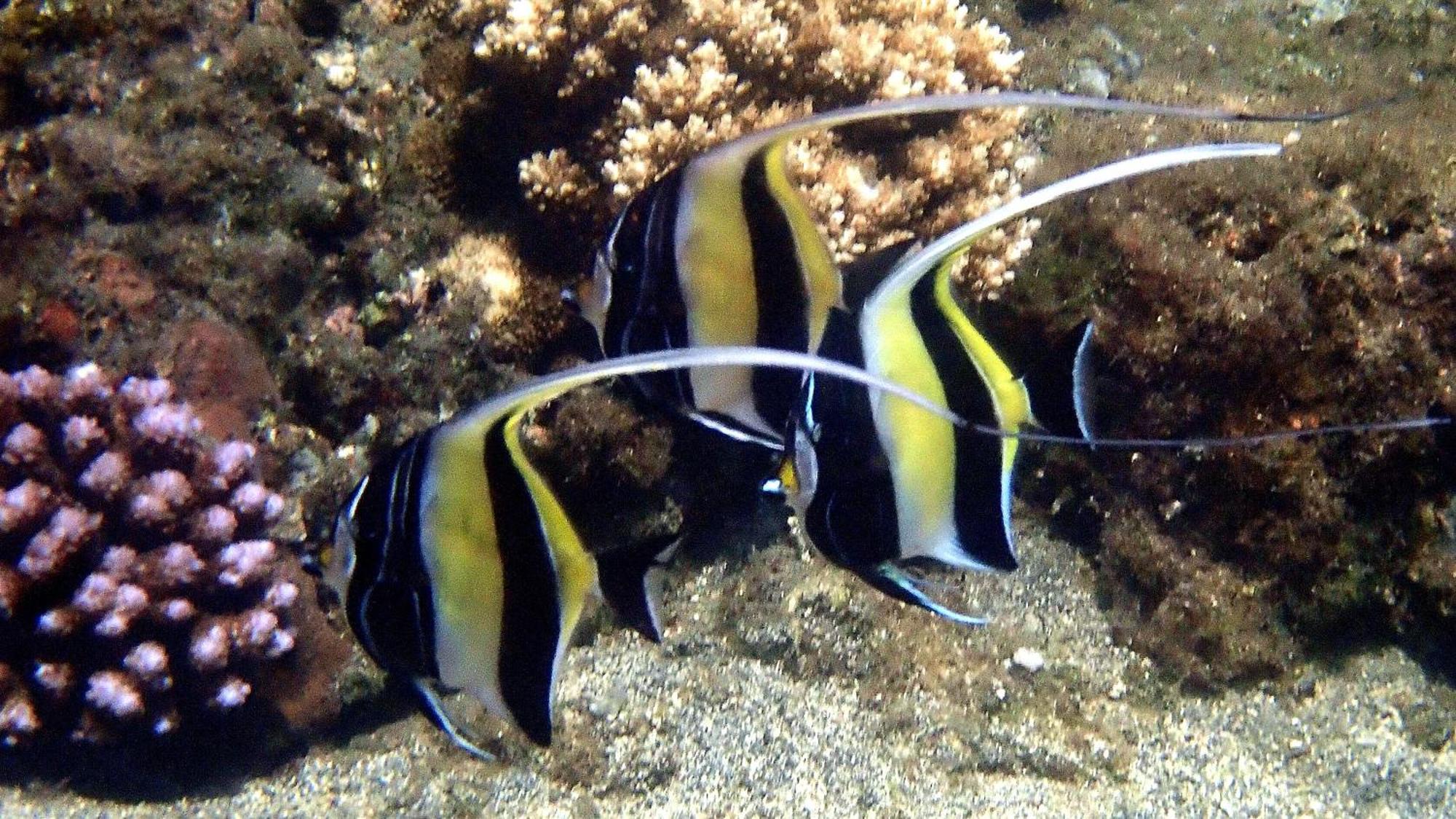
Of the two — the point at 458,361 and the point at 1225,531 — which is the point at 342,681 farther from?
the point at 1225,531

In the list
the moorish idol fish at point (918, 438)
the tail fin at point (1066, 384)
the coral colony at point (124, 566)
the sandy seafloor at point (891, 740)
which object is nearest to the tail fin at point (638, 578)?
the moorish idol fish at point (918, 438)

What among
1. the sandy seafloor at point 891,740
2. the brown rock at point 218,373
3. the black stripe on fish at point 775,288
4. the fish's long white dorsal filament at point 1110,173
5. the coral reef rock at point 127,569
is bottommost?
the sandy seafloor at point 891,740

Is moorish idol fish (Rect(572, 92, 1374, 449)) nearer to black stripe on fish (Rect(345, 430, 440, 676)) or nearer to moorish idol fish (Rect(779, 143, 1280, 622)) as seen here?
moorish idol fish (Rect(779, 143, 1280, 622))

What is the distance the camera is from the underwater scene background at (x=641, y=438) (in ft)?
10.00

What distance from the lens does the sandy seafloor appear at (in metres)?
3.04

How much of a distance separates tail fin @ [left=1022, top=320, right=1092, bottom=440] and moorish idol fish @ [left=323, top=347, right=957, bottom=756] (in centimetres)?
31

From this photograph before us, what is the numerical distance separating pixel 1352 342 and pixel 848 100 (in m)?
2.06

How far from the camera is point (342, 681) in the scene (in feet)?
10.5

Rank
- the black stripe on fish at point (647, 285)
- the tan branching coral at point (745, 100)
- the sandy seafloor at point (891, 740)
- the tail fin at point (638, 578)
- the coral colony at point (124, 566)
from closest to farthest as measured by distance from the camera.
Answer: the tail fin at point (638, 578) < the black stripe on fish at point (647, 285) < the coral colony at point (124, 566) < the sandy seafloor at point (891, 740) < the tan branching coral at point (745, 100)

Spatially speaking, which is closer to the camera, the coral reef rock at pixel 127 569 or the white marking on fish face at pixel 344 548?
the white marking on fish face at pixel 344 548

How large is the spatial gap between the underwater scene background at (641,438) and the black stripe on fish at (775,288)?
99 cm

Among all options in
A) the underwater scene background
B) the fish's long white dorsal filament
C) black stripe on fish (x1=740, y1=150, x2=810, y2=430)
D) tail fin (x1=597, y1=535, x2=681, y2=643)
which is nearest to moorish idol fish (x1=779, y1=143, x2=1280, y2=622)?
black stripe on fish (x1=740, y1=150, x2=810, y2=430)

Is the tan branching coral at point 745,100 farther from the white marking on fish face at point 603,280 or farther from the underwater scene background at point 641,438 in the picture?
the white marking on fish face at point 603,280

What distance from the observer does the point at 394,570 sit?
1582 mm
